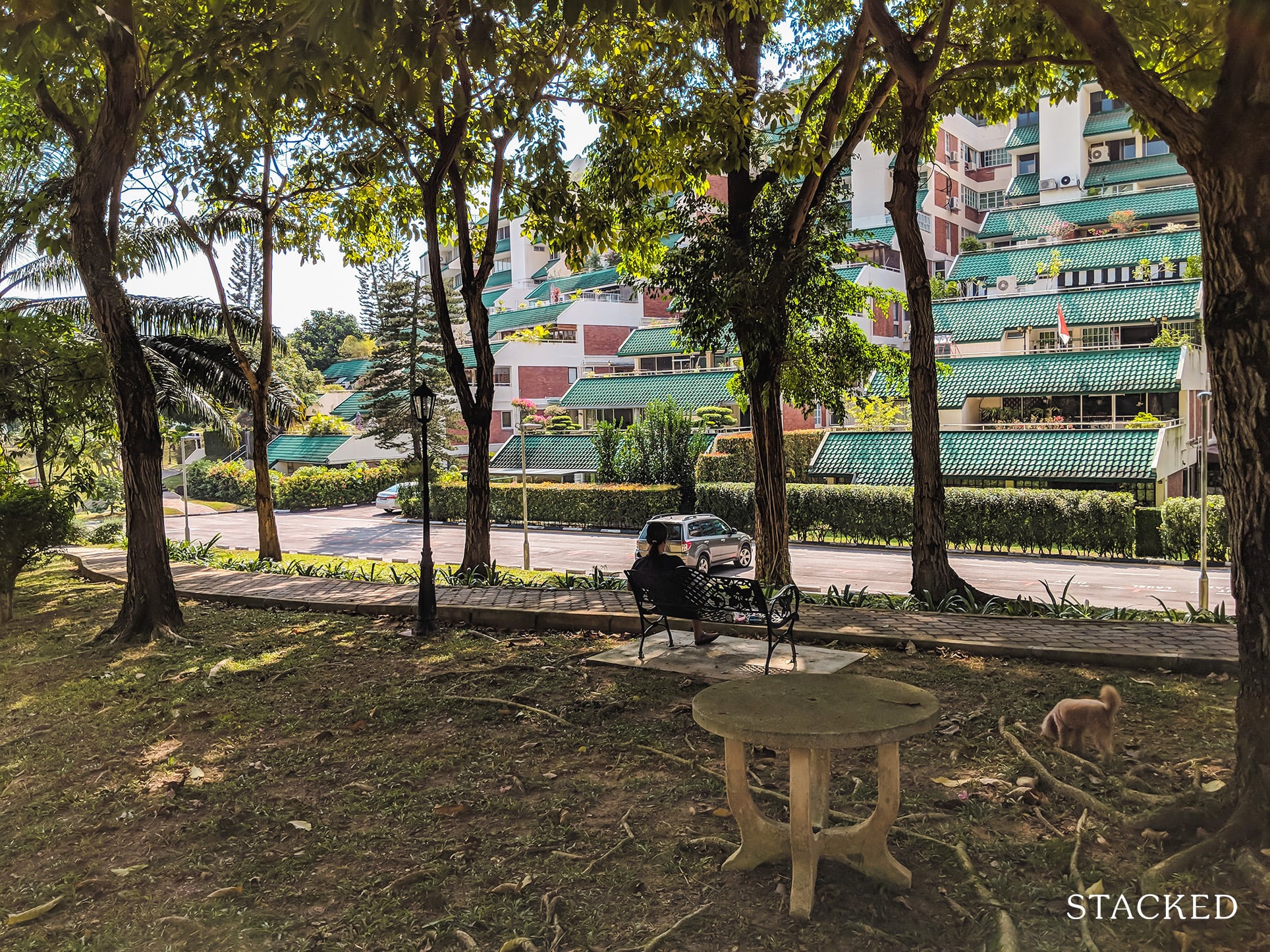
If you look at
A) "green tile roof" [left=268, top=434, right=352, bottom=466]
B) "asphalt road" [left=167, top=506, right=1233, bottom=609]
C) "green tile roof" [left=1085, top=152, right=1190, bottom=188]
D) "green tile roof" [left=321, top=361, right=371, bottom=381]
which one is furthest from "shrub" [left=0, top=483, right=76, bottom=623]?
"green tile roof" [left=321, top=361, right=371, bottom=381]

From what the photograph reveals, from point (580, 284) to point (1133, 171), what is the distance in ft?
109

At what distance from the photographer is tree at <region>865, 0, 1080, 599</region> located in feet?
34.9

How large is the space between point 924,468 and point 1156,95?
7290 mm

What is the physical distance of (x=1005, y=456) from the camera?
93.0 feet

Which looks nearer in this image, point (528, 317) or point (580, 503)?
point (580, 503)

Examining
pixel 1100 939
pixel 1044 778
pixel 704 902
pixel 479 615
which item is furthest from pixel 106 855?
pixel 479 615

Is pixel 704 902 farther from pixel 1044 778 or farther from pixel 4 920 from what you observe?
pixel 4 920

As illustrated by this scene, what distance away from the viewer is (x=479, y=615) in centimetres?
999

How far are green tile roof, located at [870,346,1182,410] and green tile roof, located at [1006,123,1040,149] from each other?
28729 millimetres

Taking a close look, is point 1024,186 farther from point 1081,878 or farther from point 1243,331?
point 1081,878

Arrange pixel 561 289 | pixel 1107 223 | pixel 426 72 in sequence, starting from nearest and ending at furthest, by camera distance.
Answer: pixel 426 72 < pixel 1107 223 < pixel 561 289

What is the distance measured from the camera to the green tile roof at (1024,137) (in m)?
55.6

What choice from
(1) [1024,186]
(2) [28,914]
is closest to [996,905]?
(2) [28,914]

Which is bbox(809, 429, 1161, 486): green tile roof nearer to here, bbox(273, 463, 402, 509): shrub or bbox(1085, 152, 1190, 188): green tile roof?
bbox(273, 463, 402, 509): shrub
